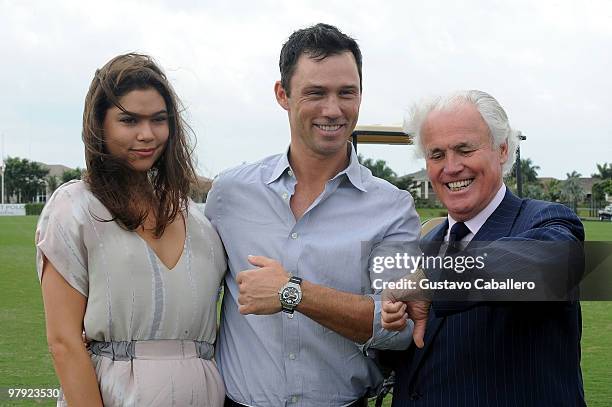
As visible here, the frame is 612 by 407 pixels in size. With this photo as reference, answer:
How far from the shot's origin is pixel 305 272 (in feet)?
8.34

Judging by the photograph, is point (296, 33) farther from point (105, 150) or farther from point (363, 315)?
point (363, 315)

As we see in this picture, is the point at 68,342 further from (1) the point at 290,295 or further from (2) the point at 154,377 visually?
(1) the point at 290,295

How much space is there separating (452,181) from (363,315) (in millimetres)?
507

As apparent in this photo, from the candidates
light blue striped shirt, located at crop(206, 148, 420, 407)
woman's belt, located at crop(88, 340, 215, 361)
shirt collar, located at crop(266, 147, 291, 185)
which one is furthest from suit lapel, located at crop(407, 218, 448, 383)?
woman's belt, located at crop(88, 340, 215, 361)

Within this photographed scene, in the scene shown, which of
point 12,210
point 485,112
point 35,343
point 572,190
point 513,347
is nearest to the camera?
point 513,347

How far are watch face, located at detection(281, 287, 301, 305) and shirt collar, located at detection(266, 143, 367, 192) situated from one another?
53cm

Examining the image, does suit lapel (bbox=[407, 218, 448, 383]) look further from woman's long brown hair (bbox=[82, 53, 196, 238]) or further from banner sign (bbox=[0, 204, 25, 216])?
banner sign (bbox=[0, 204, 25, 216])

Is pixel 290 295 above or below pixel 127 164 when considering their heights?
below

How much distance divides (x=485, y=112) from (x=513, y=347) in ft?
2.16

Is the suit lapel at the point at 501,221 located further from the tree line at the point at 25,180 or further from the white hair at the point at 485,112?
the tree line at the point at 25,180

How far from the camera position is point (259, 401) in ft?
8.31

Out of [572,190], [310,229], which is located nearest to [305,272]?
[310,229]

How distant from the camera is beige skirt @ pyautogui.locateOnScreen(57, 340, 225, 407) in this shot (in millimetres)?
2275

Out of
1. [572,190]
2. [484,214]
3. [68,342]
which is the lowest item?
[68,342]
